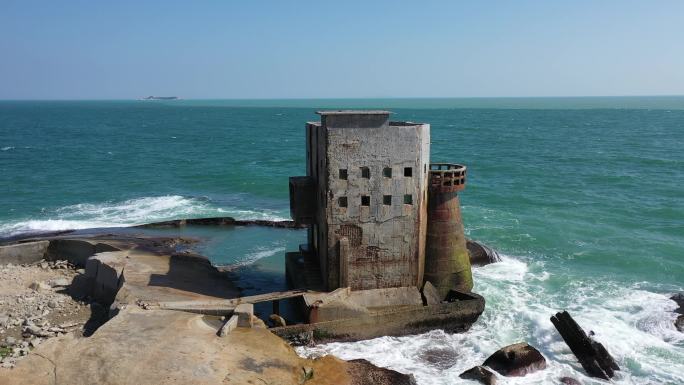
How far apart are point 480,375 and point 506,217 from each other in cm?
2621

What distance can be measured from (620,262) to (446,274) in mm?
14808

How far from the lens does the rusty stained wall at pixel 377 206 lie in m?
23.6

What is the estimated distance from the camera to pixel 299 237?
38.7m

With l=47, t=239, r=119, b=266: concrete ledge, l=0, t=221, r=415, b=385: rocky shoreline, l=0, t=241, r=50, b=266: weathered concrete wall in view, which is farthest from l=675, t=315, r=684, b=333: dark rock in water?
l=0, t=241, r=50, b=266: weathered concrete wall

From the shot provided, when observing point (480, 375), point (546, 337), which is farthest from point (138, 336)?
point (546, 337)

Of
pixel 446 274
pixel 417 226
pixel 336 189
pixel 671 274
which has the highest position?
pixel 336 189

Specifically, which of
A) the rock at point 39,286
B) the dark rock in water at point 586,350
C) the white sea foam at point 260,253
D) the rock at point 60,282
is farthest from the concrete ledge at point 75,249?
the dark rock in water at point 586,350

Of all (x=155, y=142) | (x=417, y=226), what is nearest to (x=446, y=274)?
(x=417, y=226)

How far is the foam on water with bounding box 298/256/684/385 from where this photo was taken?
2166 centimetres

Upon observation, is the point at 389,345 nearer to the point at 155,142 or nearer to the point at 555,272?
the point at 555,272

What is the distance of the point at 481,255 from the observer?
3388cm

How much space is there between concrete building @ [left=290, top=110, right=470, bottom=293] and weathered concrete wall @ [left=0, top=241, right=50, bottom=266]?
17.3 meters

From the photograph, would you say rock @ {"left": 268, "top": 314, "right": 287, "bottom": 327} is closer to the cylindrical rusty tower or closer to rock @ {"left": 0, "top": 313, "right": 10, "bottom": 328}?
the cylindrical rusty tower

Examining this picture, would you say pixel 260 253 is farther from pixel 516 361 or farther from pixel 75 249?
pixel 516 361
